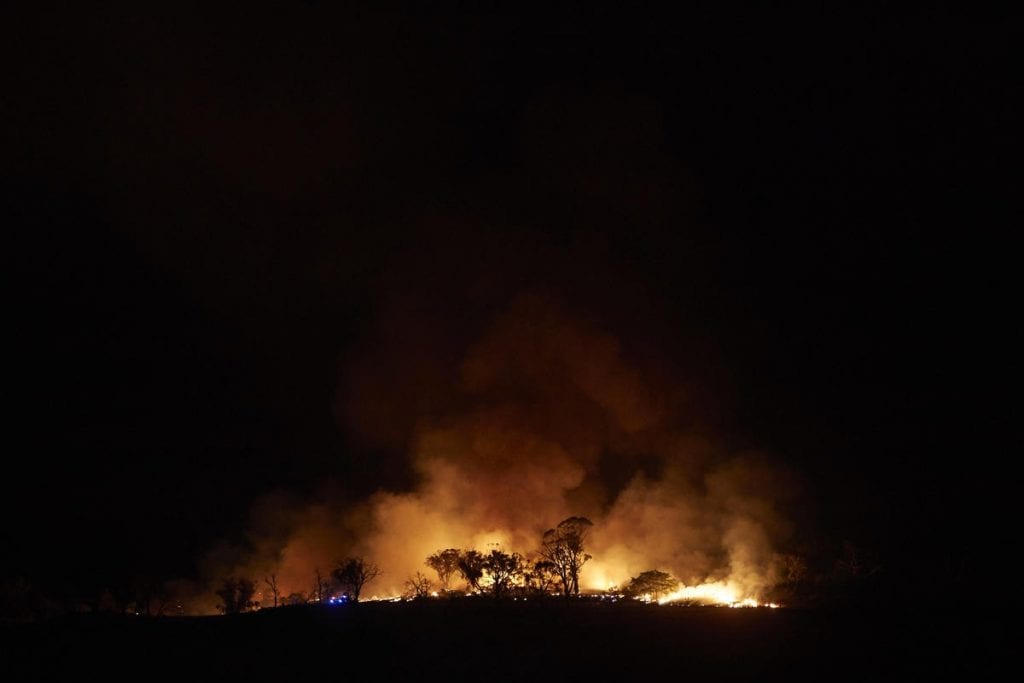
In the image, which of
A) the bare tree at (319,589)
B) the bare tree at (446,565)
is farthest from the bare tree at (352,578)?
the bare tree at (446,565)

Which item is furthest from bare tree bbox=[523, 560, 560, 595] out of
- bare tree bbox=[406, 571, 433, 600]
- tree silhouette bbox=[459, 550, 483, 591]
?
bare tree bbox=[406, 571, 433, 600]

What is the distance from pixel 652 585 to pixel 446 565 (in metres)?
13.8

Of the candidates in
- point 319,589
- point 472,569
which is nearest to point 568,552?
point 472,569

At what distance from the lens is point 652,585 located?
44781mm

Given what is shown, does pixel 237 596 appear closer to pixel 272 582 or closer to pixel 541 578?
pixel 272 582

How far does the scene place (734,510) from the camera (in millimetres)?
52375

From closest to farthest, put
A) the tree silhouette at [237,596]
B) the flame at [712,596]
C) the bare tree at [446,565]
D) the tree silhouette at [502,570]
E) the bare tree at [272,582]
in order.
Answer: the flame at [712,596] < the tree silhouette at [502,570] < the bare tree at [446,565] < the tree silhouette at [237,596] < the bare tree at [272,582]

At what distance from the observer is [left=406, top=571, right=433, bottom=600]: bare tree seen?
52.8 m

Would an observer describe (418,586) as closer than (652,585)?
No

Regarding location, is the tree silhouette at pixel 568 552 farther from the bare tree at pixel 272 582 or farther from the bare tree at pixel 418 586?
the bare tree at pixel 272 582

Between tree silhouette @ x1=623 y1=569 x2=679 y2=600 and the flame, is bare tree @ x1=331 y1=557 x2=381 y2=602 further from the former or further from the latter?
the flame

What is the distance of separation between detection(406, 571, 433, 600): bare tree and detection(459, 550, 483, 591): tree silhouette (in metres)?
2.72

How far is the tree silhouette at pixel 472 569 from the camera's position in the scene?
5009cm

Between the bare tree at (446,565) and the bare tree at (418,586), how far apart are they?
41.4 inches
